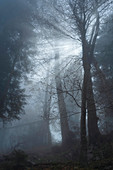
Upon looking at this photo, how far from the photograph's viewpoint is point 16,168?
6.11m

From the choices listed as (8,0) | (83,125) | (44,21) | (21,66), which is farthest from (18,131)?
(83,125)

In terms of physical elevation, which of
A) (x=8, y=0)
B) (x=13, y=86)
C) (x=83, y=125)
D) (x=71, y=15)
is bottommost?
(x=83, y=125)

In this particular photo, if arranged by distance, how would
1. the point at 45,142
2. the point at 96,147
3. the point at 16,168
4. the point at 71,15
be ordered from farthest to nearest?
the point at 45,142
the point at 96,147
the point at 71,15
the point at 16,168

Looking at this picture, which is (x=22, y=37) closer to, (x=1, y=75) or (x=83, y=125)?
(x=1, y=75)

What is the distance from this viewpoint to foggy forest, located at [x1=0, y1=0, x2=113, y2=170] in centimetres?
682

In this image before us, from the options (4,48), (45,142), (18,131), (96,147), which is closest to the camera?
(96,147)

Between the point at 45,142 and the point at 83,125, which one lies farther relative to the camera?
the point at 45,142

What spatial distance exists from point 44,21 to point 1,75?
4997 millimetres

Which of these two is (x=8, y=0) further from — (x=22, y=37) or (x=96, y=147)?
(x=96, y=147)

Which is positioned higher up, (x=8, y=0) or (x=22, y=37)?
(x=8, y=0)

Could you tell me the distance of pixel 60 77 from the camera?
9.54 m

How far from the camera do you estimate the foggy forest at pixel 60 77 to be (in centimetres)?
682

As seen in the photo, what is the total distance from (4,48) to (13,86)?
9.52 ft

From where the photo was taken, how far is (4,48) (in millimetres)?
13438
